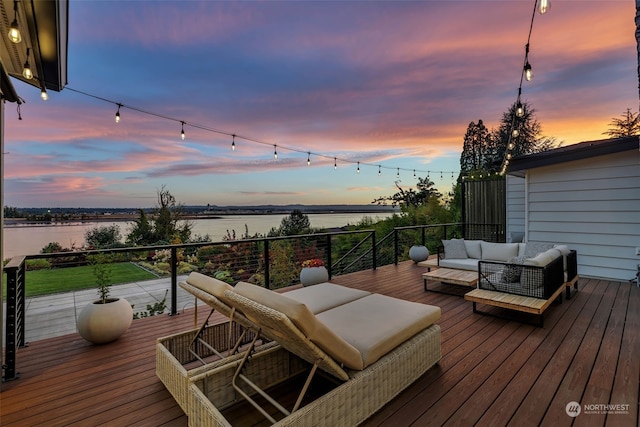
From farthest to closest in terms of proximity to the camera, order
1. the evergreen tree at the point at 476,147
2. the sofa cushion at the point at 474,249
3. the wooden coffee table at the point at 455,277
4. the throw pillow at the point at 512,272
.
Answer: the evergreen tree at the point at 476,147
the sofa cushion at the point at 474,249
the wooden coffee table at the point at 455,277
the throw pillow at the point at 512,272

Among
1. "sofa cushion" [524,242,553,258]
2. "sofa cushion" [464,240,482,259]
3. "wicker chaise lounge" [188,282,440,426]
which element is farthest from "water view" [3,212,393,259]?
"sofa cushion" [524,242,553,258]

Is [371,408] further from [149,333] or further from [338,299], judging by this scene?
[149,333]

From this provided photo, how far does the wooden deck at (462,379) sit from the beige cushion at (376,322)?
0.40 metres

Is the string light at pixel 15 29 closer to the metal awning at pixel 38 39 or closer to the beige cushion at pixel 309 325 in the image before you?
the metal awning at pixel 38 39

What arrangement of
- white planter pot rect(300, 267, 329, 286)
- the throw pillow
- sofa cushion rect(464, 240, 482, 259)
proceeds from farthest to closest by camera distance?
sofa cushion rect(464, 240, 482, 259) < white planter pot rect(300, 267, 329, 286) < the throw pillow

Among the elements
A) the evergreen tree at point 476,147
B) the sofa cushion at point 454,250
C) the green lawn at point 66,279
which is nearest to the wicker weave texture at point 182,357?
the green lawn at point 66,279

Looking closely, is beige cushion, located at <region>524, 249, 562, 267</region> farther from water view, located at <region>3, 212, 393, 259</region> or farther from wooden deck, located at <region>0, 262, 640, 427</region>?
water view, located at <region>3, 212, 393, 259</region>

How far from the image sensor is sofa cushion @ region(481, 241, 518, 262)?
4.98 m

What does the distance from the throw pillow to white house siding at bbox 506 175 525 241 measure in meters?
4.54

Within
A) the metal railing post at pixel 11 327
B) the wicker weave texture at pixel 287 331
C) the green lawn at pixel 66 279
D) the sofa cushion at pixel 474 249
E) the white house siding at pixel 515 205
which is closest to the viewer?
the wicker weave texture at pixel 287 331

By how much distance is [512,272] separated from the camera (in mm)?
3607

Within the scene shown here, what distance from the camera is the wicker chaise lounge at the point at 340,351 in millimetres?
1485
